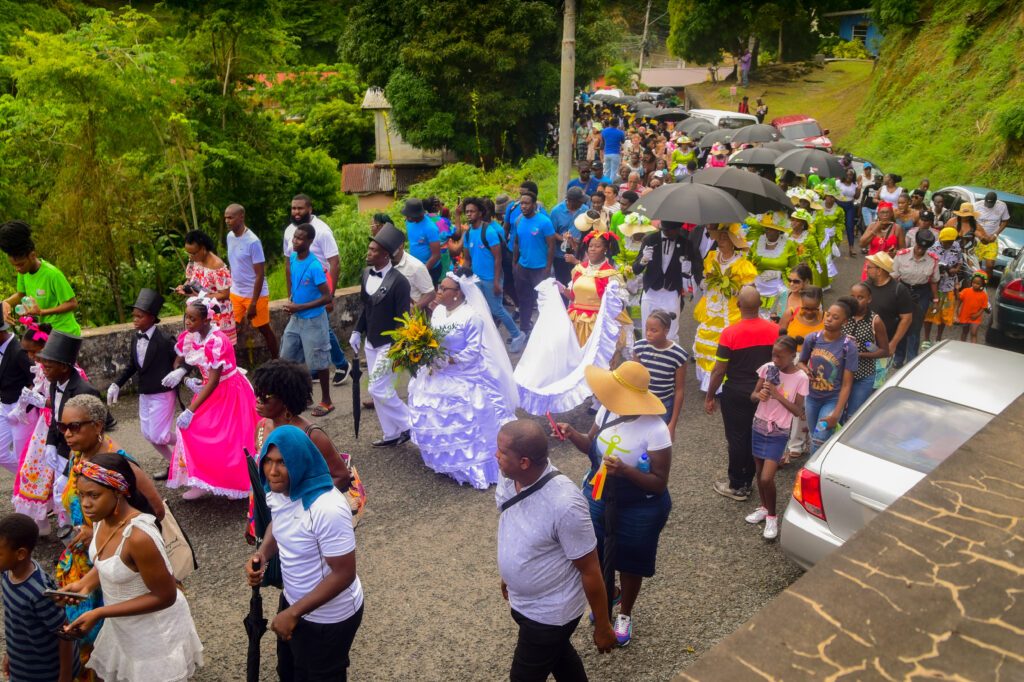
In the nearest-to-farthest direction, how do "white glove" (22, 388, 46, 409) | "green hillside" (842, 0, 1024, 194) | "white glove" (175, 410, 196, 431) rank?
1. "white glove" (22, 388, 46, 409)
2. "white glove" (175, 410, 196, 431)
3. "green hillside" (842, 0, 1024, 194)

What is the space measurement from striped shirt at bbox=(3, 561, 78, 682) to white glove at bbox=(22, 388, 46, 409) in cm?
245

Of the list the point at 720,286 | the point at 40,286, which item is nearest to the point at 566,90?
the point at 720,286

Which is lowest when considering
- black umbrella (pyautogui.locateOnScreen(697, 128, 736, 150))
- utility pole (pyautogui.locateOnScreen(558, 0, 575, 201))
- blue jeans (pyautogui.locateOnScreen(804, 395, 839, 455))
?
blue jeans (pyautogui.locateOnScreen(804, 395, 839, 455))

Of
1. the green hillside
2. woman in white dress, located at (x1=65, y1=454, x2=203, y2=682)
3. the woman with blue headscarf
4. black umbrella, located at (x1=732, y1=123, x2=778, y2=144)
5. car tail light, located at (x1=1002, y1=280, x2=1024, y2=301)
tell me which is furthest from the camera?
the green hillside

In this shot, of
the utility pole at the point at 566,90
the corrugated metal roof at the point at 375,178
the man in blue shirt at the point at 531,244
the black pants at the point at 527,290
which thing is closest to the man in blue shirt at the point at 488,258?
the man in blue shirt at the point at 531,244

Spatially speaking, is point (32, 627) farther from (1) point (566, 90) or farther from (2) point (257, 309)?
(1) point (566, 90)

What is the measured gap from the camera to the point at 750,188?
9641 millimetres

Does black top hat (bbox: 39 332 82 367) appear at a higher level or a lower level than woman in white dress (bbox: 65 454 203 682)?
higher

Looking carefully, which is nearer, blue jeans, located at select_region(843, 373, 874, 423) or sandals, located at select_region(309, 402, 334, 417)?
blue jeans, located at select_region(843, 373, 874, 423)

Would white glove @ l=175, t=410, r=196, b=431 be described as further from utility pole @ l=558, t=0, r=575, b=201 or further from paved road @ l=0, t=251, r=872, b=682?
utility pole @ l=558, t=0, r=575, b=201

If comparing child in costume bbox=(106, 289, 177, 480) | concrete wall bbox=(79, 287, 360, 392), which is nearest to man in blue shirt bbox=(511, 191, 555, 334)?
concrete wall bbox=(79, 287, 360, 392)

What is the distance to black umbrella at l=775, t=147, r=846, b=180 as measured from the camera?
48.2ft

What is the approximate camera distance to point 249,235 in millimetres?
8820

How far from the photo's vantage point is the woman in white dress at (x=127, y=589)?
3.77 metres
